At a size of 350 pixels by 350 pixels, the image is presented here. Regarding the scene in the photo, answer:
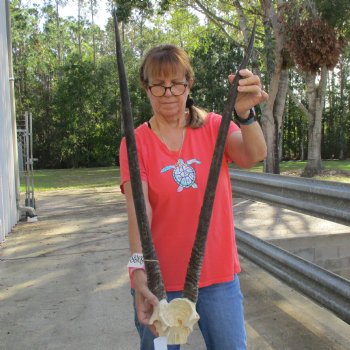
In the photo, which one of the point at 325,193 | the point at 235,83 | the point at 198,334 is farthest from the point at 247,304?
the point at 235,83

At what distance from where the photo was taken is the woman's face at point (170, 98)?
1.91 metres

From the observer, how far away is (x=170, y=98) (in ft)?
6.38

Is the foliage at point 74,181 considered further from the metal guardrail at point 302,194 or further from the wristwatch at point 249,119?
the wristwatch at point 249,119

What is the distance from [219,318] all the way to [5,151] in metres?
6.12

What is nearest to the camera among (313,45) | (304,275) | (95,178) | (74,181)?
(304,275)

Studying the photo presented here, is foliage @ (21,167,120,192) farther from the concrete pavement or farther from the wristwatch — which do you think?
the wristwatch

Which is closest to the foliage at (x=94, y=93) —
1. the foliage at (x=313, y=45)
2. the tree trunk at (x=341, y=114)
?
the tree trunk at (x=341, y=114)

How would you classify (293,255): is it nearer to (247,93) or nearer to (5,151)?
(247,93)

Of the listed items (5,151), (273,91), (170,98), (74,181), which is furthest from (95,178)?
(170,98)

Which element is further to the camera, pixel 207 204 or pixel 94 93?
pixel 94 93

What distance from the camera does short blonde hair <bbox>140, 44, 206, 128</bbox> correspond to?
6.20 ft

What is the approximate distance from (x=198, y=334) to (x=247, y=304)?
0.63 m

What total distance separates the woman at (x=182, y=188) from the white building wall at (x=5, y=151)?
16.2 ft

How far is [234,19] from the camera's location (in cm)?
1841
